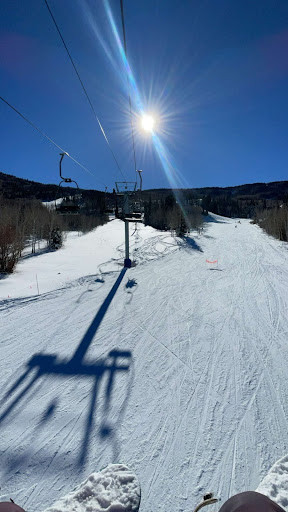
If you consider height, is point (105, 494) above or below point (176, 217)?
above

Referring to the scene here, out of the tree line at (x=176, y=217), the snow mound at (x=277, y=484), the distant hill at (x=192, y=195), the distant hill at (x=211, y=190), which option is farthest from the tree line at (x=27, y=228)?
the distant hill at (x=211, y=190)

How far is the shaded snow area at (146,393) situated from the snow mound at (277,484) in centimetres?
8

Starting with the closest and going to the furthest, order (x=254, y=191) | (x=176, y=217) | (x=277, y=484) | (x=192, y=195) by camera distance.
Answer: (x=277, y=484) → (x=176, y=217) → (x=192, y=195) → (x=254, y=191)

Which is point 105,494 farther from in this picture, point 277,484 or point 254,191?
point 254,191

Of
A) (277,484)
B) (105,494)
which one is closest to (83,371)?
(105,494)

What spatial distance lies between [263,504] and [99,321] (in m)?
5.19

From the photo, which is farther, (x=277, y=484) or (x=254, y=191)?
(x=254, y=191)

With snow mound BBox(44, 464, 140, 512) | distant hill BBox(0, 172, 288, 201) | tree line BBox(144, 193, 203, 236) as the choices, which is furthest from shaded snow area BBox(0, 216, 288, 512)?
distant hill BBox(0, 172, 288, 201)

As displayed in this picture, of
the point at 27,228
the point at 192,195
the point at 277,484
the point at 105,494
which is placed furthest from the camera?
the point at 192,195

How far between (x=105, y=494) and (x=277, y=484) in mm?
1636

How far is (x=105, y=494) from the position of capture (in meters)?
2.28

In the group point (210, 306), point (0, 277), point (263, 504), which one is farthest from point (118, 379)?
point (0, 277)

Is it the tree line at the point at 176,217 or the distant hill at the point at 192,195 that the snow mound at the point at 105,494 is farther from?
the tree line at the point at 176,217

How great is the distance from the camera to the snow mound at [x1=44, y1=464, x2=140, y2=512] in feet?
7.16
